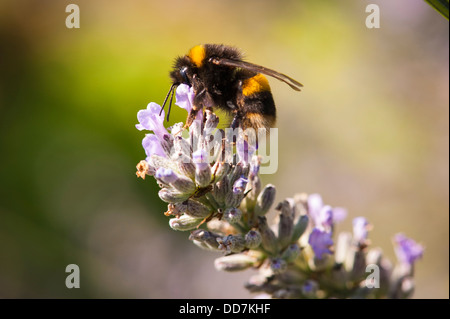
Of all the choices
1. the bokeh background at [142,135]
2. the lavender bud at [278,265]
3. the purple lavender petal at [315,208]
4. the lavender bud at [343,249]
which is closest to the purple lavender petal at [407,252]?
the lavender bud at [343,249]

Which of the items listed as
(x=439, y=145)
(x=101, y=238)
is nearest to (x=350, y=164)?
(x=439, y=145)

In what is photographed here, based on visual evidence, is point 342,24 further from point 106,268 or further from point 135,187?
point 106,268

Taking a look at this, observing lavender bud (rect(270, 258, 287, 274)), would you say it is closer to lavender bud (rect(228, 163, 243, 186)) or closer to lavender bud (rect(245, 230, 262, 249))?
lavender bud (rect(245, 230, 262, 249))

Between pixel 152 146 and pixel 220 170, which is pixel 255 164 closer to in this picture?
pixel 220 170

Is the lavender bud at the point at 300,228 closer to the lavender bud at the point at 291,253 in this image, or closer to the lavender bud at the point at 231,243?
the lavender bud at the point at 291,253

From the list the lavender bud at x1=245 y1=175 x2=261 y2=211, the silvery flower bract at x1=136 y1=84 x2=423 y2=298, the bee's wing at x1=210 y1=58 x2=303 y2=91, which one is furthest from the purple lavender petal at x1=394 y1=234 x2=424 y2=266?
the bee's wing at x1=210 y1=58 x2=303 y2=91

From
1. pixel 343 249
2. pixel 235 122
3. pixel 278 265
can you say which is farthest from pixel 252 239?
pixel 343 249
